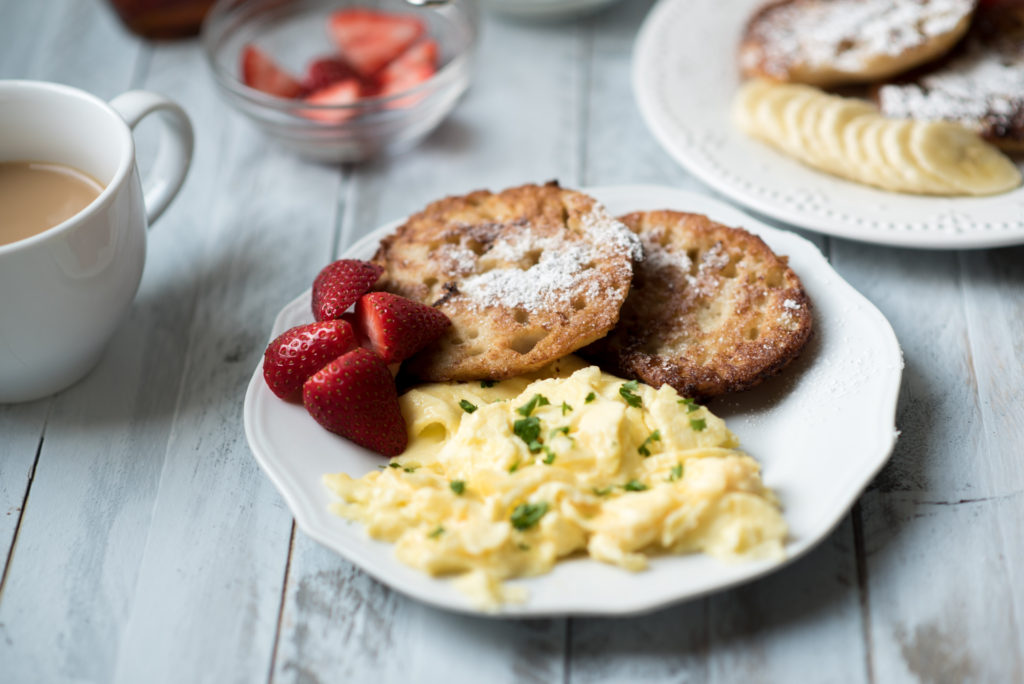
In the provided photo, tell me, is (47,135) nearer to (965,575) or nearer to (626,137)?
(626,137)

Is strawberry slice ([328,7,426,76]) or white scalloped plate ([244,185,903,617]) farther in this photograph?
strawberry slice ([328,7,426,76])

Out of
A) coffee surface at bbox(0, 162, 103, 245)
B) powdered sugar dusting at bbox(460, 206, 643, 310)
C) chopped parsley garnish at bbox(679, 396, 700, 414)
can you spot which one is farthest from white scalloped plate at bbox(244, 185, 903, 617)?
coffee surface at bbox(0, 162, 103, 245)

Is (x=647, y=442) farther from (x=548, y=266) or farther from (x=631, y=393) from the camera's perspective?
(x=548, y=266)

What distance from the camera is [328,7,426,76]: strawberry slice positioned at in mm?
3295

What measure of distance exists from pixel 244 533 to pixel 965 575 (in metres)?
1.58

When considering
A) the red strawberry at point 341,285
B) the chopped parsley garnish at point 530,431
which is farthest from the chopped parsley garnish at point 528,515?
the red strawberry at point 341,285

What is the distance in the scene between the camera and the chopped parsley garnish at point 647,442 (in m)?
1.89

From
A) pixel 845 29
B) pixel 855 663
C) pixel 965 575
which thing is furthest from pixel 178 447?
pixel 845 29

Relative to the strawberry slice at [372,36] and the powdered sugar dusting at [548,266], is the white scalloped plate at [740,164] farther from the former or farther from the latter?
the strawberry slice at [372,36]

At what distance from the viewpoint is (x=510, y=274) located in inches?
89.2

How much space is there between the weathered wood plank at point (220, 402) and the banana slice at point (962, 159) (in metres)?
1.79

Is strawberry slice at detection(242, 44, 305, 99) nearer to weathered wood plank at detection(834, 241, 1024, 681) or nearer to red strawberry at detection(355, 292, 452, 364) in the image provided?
red strawberry at detection(355, 292, 452, 364)

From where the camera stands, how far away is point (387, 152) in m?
3.19

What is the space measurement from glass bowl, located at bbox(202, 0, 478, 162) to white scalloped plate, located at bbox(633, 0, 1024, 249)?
2.16 feet
